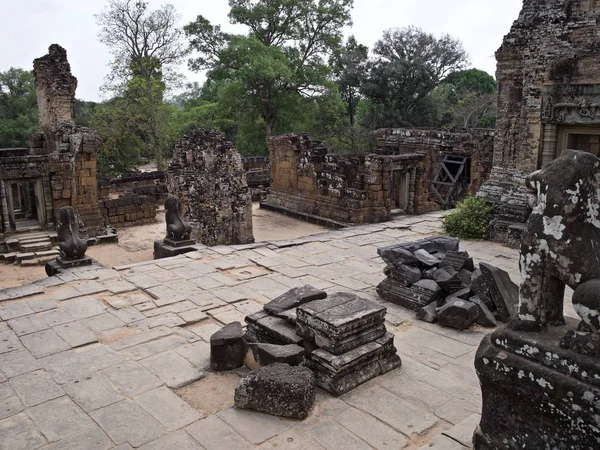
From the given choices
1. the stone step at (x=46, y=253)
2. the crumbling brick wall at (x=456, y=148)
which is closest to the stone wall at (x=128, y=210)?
the stone step at (x=46, y=253)

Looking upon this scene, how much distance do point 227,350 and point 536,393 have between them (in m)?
3.20

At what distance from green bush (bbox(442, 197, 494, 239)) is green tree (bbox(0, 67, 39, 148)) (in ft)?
84.3

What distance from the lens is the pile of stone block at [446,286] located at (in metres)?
6.53

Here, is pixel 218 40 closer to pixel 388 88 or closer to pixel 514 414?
pixel 388 88

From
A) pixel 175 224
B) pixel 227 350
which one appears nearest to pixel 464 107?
pixel 175 224

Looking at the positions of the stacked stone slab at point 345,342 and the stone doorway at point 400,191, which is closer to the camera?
the stacked stone slab at point 345,342

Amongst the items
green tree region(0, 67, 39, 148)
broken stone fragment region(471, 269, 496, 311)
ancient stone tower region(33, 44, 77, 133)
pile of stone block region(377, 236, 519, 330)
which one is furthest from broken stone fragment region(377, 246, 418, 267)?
green tree region(0, 67, 39, 148)

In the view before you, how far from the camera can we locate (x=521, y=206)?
10.6m

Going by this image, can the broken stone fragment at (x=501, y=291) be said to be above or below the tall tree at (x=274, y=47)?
below

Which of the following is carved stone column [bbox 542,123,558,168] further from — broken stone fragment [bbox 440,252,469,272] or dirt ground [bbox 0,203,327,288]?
dirt ground [bbox 0,203,327,288]

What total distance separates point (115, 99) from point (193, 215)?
607 inches

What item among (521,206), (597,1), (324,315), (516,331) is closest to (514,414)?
(516,331)

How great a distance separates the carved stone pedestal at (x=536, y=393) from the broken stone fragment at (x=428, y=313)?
10.3 ft

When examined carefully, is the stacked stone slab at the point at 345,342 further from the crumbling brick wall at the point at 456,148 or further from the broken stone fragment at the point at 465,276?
the crumbling brick wall at the point at 456,148
